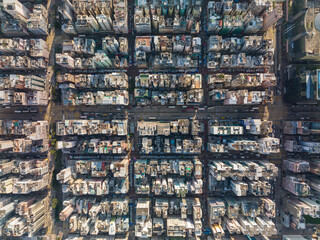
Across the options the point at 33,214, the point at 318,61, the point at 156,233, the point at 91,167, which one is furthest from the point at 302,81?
the point at 33,214

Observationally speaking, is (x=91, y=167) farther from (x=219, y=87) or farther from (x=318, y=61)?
(x=318, y=61)

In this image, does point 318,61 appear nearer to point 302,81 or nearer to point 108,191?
point 302,81

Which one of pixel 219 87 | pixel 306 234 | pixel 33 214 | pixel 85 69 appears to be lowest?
pixel 306 234

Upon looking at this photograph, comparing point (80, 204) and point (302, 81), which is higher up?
point (302, 81)

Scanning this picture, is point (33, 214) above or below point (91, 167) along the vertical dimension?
below

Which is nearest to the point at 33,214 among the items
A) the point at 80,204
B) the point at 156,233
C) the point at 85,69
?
the point at 80,204

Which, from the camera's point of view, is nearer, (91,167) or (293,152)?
(91,167)
